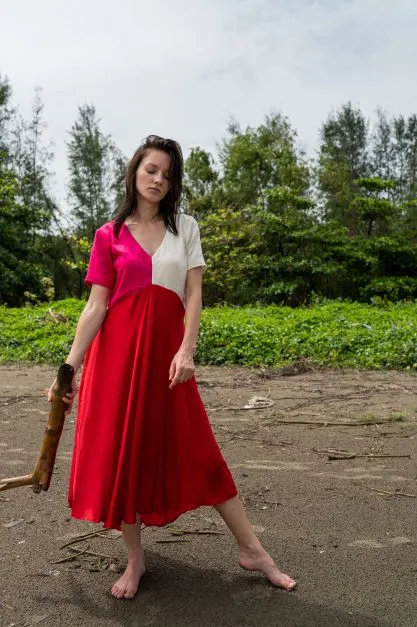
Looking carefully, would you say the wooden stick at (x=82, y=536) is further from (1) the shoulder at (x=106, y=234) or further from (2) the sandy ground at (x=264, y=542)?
(1) the shoulder at (x=106, y=234)

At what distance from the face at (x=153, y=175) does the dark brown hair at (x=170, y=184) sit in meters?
0.02

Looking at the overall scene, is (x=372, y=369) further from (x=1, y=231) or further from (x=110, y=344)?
(x=1, y=231)

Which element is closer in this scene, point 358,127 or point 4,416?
point 4,416

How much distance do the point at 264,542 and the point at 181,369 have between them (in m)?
1.00

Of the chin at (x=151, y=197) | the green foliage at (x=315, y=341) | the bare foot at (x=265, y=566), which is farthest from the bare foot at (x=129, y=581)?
the green foliage at (x=315, y=341)

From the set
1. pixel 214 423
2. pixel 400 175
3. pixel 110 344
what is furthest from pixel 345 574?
pixel 400 175

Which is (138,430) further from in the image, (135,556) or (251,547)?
(251,547)

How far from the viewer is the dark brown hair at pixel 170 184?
7.71 ft

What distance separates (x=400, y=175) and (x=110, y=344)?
87.8 ft

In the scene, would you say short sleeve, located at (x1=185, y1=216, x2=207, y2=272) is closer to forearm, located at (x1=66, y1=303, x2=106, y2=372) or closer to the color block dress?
the color block dress

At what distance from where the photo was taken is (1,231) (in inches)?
731

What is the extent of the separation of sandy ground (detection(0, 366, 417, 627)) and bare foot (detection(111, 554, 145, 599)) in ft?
0.12

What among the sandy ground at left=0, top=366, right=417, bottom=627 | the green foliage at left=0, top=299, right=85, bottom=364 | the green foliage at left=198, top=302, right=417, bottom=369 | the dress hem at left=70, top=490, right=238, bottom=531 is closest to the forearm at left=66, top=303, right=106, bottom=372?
the dress hem at left=70, top=490, right=238, bottom=531

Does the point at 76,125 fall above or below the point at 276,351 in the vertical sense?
above
